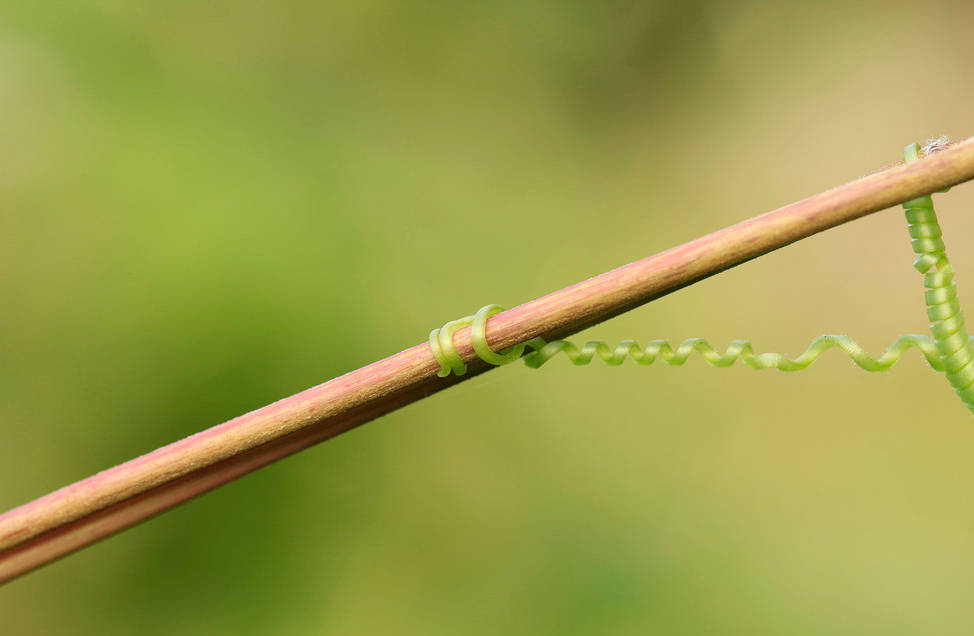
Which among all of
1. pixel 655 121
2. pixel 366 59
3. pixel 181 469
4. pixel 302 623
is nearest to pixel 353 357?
pixel 302 623

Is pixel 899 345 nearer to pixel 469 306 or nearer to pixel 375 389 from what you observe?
pixel 375 389

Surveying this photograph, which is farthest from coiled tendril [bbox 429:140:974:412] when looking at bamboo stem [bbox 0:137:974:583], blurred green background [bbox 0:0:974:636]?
blurred green background [bbox 0:0:974:636]

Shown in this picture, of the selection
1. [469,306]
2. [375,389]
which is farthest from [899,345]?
[469,306]

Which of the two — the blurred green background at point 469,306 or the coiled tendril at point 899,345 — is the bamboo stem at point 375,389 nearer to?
the coiled tendril at point 899,345

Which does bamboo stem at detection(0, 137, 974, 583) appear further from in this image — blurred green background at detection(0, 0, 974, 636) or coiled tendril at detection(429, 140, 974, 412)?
blurred green background at detection(0, 0, 974, 636)

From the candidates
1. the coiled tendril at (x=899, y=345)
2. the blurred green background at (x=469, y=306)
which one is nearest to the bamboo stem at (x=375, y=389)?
the coiled tendril at (x=899, y=345)

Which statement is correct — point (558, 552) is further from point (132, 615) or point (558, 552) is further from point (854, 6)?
point (854, 6)

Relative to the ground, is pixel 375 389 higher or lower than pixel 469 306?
lower
